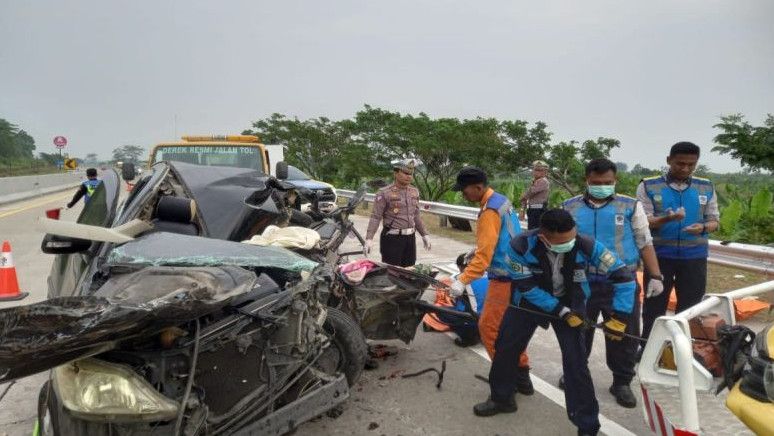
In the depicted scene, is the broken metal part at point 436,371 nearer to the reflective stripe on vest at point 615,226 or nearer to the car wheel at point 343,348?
the car wheel at point 343,348

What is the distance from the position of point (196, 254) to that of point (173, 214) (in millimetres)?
979

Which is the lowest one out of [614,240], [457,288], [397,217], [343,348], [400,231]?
[343,348]

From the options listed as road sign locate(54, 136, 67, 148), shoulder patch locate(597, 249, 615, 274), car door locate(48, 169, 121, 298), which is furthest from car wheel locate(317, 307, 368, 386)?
road sign locate(54, 136, 67, 148)

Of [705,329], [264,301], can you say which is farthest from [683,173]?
[264,301]

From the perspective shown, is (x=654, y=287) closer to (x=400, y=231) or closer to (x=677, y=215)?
(x=677, y=215)

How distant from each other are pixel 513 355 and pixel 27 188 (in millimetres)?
28504

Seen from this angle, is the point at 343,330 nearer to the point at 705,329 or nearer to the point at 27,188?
the point at 705,329

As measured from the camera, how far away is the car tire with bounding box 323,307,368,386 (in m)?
3.29

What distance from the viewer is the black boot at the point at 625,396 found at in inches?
136

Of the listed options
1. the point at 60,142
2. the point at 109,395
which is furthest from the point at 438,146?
the point at 60,142

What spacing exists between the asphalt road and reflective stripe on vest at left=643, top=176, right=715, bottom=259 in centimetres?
109

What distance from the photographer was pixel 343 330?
3.30 metres

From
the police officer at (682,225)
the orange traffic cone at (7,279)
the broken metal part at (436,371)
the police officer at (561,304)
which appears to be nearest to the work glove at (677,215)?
the police officer at (682,225)

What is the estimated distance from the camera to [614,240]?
12.1 feet
